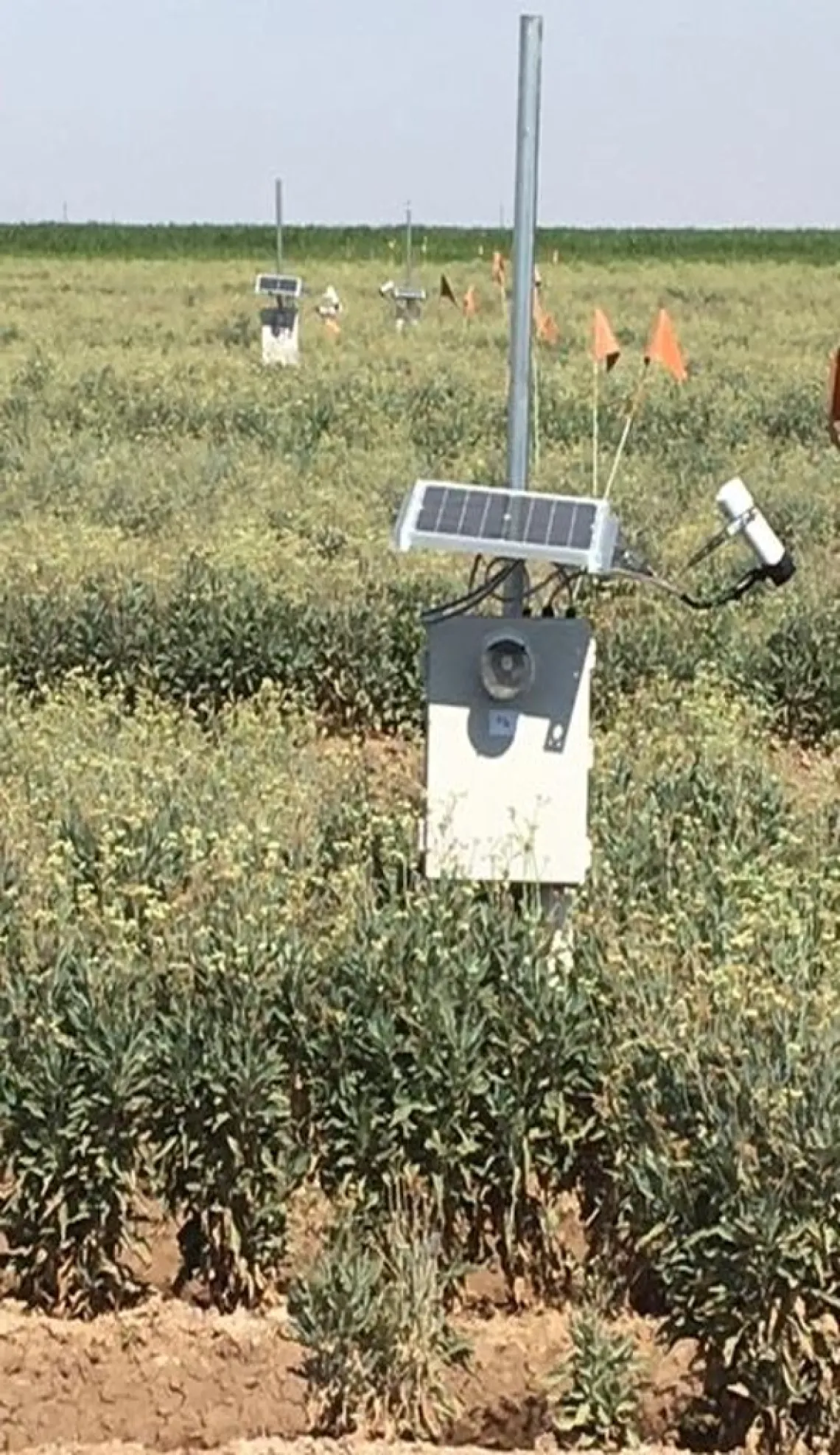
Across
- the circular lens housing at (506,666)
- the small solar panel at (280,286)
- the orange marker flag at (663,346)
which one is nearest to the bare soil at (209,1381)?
the circular lens housing at (506,666)

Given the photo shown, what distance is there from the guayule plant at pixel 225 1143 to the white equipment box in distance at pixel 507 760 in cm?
85

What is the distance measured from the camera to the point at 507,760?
5430 millimetres

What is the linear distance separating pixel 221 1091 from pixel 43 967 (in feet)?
2.55

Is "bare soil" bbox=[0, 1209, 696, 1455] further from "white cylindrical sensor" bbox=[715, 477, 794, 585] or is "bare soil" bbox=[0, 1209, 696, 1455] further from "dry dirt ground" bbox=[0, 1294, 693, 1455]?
"white cylindrical sensor" bbox=[715, 477, 794, 585]

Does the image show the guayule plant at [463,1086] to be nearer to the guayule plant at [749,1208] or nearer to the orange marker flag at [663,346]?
the guayule plant at [749,1208]

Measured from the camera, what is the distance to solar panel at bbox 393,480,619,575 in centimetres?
505

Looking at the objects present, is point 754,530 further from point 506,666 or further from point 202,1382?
point 202,1382

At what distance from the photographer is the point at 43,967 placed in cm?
521

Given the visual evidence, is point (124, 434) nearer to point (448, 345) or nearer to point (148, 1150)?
point (448, 345)

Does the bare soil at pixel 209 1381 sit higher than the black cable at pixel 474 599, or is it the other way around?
the black cable at pixel 474 599

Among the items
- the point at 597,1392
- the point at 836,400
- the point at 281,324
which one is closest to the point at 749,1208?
the point at 597,1392

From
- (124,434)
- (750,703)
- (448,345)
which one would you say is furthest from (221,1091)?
(448,345)

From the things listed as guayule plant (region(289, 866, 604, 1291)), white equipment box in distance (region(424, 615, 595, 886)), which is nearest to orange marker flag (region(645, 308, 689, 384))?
white equipment box in distance (region(424, 615, 595, 886))

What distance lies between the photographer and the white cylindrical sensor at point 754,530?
561 cm
